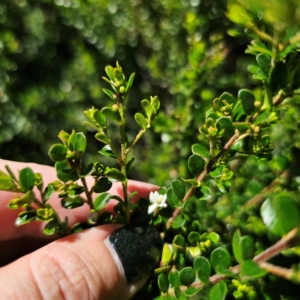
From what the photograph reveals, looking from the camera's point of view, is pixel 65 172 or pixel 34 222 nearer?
pixel 65 172

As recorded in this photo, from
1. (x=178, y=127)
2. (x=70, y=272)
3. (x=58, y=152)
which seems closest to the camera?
(x=58, y=152)

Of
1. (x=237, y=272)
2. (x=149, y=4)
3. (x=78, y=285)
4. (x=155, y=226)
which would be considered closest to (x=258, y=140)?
(x=237, y=272)

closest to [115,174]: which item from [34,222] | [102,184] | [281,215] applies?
[102,184]

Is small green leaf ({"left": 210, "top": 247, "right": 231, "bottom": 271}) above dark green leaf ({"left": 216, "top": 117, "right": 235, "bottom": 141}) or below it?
below

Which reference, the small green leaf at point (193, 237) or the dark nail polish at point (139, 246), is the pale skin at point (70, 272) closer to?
the dark nail polish at point (139, 246)

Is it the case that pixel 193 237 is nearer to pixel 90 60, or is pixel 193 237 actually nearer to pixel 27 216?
pixel 27 216

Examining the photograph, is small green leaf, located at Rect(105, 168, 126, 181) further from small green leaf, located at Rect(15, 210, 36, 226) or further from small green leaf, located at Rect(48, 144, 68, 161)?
small green leaf, located at Rect(15, 210, 36, 226)

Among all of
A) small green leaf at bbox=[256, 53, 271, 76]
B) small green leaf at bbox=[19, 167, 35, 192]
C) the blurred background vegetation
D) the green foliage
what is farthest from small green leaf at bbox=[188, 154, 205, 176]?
the blurred background vegetation
